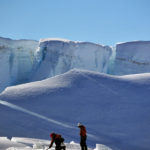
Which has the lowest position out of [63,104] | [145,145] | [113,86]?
Result: [145,145]

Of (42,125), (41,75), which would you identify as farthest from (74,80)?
(41,75)

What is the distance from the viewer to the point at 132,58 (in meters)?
25.3

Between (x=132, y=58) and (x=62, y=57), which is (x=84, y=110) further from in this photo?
(x=132, y=58)

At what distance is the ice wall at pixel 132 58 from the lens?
82.0ft

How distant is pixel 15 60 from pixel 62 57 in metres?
4.57

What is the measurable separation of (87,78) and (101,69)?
1612 centimetres

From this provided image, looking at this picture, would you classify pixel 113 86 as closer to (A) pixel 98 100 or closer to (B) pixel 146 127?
(A) pixel 98 100

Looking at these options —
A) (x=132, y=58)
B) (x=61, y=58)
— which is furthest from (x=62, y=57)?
(x=132, y=58)

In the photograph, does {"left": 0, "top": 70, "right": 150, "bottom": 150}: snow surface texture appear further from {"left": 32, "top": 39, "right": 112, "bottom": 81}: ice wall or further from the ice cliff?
the ice cliff

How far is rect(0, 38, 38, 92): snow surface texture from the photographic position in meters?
23.8

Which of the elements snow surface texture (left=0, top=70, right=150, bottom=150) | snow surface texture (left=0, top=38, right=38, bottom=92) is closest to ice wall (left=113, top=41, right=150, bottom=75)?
snow surface texture (left=0, top=38, right=38, bottom=92)

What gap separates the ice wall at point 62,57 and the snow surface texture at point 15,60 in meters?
1.29

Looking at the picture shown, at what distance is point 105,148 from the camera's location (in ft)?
22.7

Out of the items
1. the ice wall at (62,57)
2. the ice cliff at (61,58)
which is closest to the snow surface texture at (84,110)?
the ice wall at (62,57)
